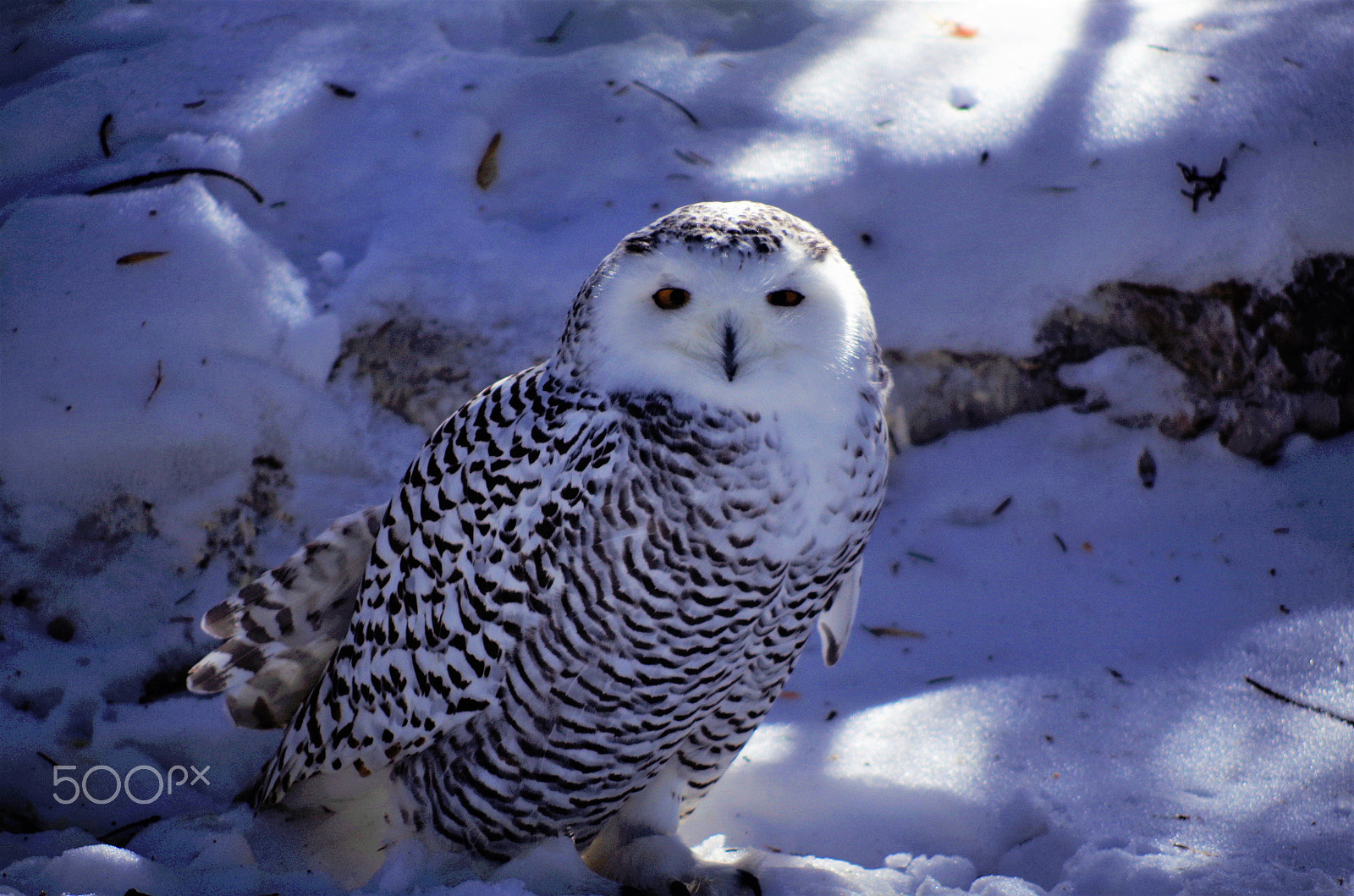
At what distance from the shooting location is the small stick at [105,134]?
3361 millimetres

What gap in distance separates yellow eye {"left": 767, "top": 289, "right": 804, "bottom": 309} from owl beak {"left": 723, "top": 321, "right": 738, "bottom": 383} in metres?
0.08

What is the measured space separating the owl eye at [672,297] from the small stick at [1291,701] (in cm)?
195

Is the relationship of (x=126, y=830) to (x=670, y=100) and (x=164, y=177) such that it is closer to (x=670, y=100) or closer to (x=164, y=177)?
(x=164, y=177)

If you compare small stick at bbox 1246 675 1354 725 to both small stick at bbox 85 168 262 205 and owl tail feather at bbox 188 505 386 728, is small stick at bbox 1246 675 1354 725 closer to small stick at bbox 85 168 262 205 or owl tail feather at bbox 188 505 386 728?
owl tail feather at bbox 188 505 386 728

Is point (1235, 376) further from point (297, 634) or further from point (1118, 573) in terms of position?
point (297, 634)

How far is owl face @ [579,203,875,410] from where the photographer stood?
66.9 inches

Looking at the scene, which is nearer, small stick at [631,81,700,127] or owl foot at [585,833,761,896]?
owl foot at [585,833,761,896]

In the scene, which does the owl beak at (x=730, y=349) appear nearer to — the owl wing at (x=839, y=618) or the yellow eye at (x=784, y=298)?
the yellow eye at (x=784, y=298)

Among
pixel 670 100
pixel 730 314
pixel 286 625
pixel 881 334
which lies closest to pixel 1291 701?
pixel 881 334

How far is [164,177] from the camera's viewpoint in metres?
3.29

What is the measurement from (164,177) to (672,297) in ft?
7.82

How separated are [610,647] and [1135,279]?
2441 mm

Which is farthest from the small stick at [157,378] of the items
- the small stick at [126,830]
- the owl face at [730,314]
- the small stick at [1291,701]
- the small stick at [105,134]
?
the small stick at [1291,701]

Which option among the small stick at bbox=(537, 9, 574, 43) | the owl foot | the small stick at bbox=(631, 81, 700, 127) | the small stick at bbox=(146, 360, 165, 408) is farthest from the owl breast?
the small stick at bbox=(537, 9, 574, 43)
